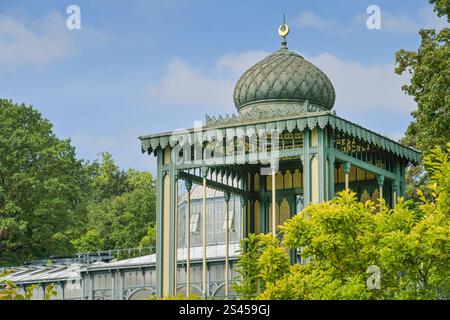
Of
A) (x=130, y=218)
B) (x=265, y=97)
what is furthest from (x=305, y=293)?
(x=130, y=218)

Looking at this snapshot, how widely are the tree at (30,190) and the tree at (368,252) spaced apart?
4565cm

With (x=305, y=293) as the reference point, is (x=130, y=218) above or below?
above

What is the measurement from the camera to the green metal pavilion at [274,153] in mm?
29422

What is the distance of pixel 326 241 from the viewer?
21.3m

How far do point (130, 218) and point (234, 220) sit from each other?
24.1 m

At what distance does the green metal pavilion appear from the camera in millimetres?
29422

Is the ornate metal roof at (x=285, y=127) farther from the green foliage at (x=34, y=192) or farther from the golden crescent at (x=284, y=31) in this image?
the green foliage at (x=34, y=192)

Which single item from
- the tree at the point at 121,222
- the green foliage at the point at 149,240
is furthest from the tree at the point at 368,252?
the tree at the point at 121,222

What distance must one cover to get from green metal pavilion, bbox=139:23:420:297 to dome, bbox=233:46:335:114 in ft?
0.12

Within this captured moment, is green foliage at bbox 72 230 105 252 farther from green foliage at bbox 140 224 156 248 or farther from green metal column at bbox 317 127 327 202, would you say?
green metal column at bbox 317 127 327 202

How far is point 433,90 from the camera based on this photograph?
3656 centimetres

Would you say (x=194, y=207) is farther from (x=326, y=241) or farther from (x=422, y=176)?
(x=326, y=241)

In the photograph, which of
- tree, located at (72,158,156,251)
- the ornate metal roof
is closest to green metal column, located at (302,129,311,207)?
the ornate metal roof
